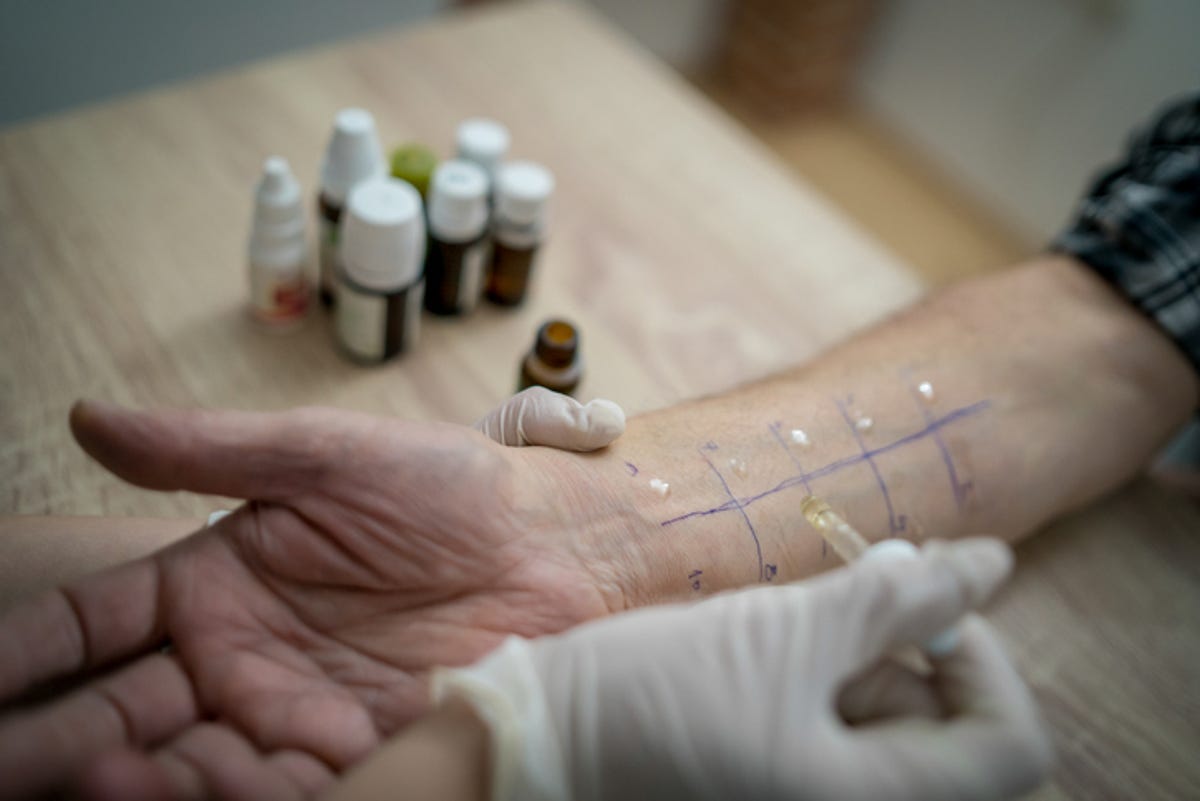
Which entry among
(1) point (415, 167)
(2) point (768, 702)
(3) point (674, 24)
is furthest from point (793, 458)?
(3) point (674, 24)

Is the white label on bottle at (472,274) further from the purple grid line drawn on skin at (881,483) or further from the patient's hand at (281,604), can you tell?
the purple grid line drawn on skin at (881,483)

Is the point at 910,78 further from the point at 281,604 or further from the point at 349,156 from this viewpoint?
the point at 281,604

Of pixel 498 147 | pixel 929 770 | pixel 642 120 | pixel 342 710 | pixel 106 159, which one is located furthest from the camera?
pixel 642 120

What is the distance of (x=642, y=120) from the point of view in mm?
1594

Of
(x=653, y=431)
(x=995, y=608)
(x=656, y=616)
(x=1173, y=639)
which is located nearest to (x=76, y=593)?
(x=656, y=616)

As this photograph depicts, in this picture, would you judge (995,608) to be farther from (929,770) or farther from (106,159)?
(106,159)

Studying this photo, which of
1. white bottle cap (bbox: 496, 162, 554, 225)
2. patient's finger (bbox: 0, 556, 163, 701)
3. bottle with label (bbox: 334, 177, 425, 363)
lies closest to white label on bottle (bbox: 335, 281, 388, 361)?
bottle with label (bbox: 334, 177, 425, 363)

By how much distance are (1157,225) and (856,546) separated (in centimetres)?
70

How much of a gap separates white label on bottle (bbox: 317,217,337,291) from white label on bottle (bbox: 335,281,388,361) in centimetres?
7

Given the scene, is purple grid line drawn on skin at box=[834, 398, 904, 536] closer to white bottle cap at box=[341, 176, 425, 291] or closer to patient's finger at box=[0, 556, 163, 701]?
white bottle cap at box=[341, 176, 425, 291]

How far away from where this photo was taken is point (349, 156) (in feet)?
3.59

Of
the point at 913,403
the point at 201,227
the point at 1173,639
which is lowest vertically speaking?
the point at 201,227

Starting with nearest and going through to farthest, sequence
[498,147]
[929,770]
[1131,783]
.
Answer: [929,770], [1131,783], [498,147]

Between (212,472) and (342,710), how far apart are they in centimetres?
23
